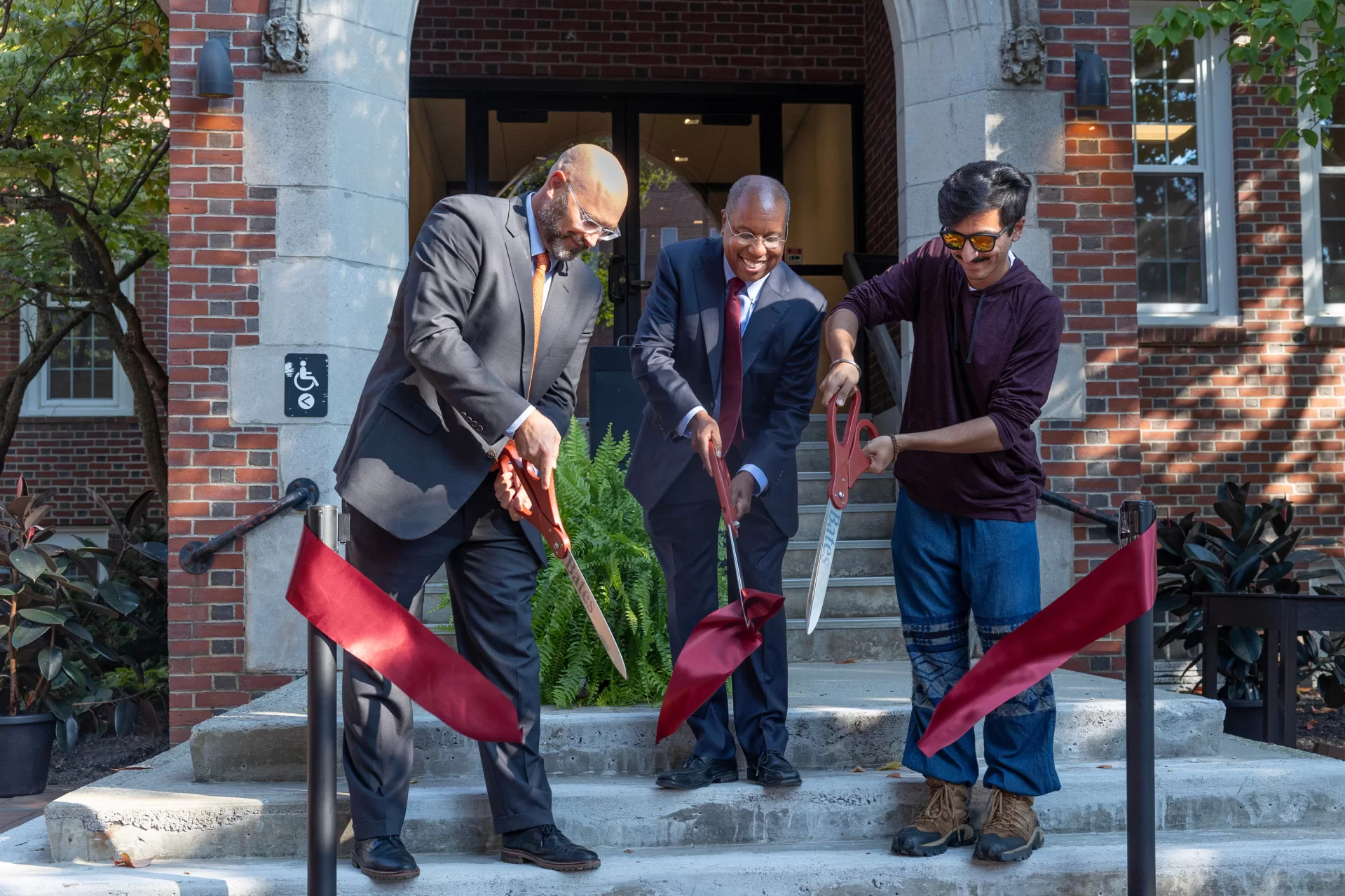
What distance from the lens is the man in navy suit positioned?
11.4 feet

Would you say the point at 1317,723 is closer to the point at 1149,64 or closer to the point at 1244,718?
the point at 1244,718

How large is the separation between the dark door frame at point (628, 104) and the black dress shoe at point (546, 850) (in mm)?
6092

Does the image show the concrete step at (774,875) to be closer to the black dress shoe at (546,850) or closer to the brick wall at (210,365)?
the black dress shoe at (546,850)

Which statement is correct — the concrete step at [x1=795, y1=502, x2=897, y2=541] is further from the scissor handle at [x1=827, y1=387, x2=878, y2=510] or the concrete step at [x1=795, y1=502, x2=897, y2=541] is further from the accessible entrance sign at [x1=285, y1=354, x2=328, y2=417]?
the scissor handle at [x1=827, y1=387, x2=878, y2=510]

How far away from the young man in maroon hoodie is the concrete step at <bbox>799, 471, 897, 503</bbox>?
11.2 feet

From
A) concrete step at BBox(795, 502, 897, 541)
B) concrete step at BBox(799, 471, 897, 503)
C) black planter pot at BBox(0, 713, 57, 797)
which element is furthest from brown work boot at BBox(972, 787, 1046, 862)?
black planter pot at BBox(0, 713, 57, 797)

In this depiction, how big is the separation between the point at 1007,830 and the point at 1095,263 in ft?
11.1

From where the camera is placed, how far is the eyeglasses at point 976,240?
10.1ft

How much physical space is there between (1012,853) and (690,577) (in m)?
1.16

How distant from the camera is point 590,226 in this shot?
3.09 metres

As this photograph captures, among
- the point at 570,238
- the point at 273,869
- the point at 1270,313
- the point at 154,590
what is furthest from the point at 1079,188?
the point at 154,590

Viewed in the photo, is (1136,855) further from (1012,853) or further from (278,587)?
(278,587)

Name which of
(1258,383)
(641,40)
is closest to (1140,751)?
(1258,383)

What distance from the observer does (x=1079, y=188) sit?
5746 mm
